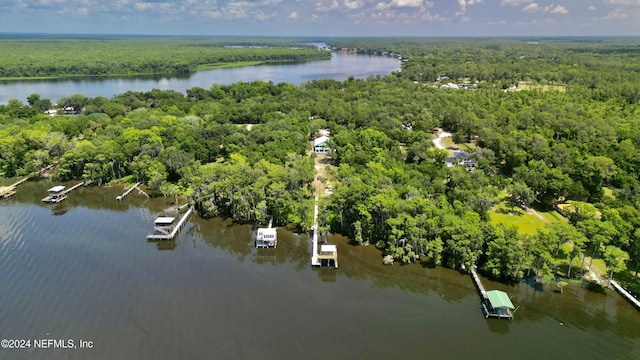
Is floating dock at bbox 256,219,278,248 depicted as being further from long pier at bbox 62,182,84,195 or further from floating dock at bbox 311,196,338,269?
long pier at bbox 62,182,84,195

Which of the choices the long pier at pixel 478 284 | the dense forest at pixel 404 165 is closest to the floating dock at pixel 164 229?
the dense forest at pixel 404 165

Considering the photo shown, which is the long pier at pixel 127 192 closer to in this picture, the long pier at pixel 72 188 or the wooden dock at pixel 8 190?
the long pier at pixel 72 188

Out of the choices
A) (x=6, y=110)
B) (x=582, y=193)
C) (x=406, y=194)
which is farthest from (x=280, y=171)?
(x=6, y=110)

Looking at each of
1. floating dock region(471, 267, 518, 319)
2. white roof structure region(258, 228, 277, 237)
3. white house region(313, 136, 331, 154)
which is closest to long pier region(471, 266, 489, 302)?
floating dock region(471, 267, 518, 319)

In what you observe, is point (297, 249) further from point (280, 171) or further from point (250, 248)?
point (280, 171)

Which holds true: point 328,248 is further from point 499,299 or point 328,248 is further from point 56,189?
point 56,189
